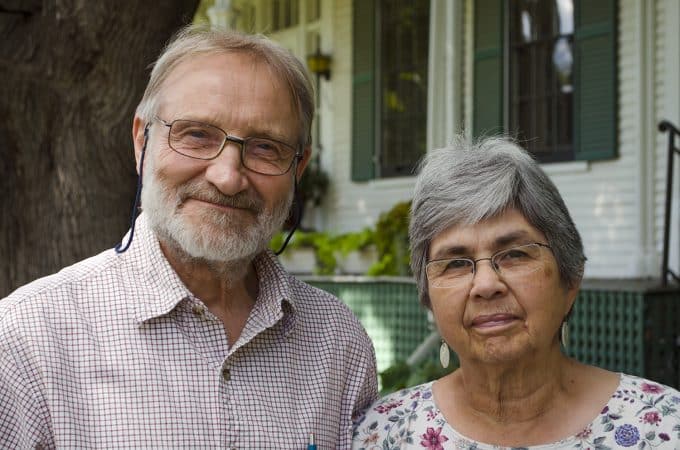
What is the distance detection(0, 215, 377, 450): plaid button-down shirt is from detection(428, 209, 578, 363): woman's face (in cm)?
46

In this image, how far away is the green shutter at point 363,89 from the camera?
10523 mm

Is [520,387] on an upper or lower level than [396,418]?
upper

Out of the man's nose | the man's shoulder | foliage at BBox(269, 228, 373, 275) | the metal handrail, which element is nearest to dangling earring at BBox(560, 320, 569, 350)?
the man's nose

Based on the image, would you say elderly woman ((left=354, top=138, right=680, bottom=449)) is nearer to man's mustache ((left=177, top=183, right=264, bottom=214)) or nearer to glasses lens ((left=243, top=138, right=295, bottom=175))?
glasses lens ((left=243, top=138, right=295, bottom=175))

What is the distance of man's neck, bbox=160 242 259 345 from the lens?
2.55 meters

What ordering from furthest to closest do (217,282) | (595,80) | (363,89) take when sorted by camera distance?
(363,89)
(595,80)
(217,282)

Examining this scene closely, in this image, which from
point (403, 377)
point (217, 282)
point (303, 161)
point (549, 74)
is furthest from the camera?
point (549, 74)

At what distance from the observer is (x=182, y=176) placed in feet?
8.10

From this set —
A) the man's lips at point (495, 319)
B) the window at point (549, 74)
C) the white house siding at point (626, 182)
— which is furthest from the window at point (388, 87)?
the man's lips at point (495, 319)

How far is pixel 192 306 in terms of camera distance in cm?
249

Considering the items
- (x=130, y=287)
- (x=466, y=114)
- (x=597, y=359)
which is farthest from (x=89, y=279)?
(x=466, y=114)

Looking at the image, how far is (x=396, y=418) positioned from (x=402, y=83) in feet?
26.0

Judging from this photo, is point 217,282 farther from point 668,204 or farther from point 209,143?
point 668,204

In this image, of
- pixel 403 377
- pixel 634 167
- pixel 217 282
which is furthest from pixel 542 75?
pixel 217 282
